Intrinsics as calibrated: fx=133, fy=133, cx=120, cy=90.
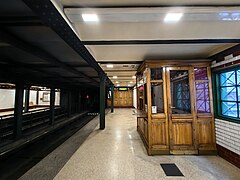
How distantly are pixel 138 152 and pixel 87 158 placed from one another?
4.26 feet

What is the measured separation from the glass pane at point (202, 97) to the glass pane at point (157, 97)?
959mm

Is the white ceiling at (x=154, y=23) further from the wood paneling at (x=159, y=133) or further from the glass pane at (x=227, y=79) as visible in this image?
the wood paneling at (x=159, y=133)

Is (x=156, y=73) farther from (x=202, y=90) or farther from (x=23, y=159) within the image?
(x=23, y=159)

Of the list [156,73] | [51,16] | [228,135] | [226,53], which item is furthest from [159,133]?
[51,16]

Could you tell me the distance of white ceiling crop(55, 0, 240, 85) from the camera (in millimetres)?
1597

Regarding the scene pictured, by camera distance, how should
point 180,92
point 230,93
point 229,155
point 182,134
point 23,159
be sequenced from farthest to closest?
point 180,92, point 182,134, point 23,159, point 230,93, point 229,155

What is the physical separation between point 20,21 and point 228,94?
4132mm

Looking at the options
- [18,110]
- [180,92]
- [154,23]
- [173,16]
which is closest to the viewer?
[173,16]

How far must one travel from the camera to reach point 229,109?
3.11 m

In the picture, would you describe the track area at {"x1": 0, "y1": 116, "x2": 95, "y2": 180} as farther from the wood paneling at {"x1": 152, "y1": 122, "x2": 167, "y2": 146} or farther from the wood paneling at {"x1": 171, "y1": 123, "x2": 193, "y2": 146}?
the wood paneling at {"x1": 171, "y1": 123, "x2": 193, "y2": 146}

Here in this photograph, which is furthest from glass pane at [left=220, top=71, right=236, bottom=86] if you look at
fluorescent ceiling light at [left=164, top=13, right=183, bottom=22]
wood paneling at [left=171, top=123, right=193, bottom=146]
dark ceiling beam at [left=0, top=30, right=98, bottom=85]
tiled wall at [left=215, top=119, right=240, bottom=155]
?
dark ceiling beam at [left=0, top=30, right=98, bottom=85]

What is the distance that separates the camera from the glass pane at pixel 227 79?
299 centimetres

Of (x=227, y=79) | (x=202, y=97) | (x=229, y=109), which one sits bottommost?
(x=229, y=109)

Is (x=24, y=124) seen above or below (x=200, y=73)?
below
